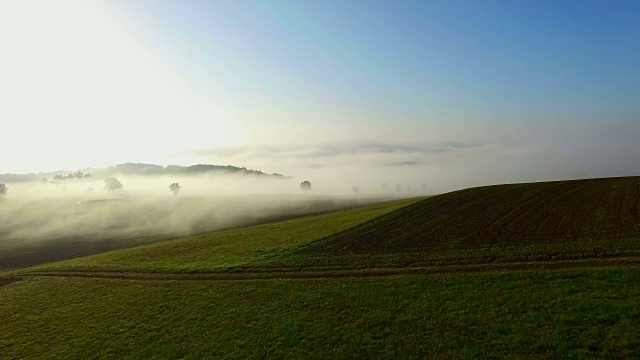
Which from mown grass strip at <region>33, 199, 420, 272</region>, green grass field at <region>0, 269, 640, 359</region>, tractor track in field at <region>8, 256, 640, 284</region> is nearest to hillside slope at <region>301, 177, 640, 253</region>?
mown grass strip at <region>33, 199, 420, 272</region>

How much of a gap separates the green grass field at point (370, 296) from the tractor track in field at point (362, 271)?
A: 0.75 ft

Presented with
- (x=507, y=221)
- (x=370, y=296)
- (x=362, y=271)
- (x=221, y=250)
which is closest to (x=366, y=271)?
(x=362, y=271)

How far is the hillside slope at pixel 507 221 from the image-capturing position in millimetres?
44772

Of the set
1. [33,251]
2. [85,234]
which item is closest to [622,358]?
[33,251]

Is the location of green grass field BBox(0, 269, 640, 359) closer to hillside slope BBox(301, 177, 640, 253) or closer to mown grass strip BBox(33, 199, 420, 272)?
mown grass strip BBox(33, 199, 420, 272)

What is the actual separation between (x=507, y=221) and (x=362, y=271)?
24.8 m

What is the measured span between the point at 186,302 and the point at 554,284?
114ft

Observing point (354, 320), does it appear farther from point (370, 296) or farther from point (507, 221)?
point (507, 221)

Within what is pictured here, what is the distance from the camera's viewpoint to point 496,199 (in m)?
68.8

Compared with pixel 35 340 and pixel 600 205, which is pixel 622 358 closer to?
pixel 600 205

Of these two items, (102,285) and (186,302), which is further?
(102,285)

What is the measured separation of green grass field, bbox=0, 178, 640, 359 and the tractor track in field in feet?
0.75

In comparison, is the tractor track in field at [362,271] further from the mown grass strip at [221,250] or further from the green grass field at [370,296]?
the mown grass strip at [221,250]

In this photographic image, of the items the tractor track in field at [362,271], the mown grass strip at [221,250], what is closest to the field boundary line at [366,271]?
the tractor track in field at [362,271]
